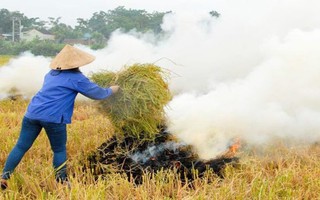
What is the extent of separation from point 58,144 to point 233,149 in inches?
72.6

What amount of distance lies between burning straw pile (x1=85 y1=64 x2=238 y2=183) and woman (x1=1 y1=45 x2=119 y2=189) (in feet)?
1.61

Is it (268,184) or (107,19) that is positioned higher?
(107,19)

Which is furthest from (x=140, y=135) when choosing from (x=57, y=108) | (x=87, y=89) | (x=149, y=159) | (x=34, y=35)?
(x=34, y=35)

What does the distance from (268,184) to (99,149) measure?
2.06 metres

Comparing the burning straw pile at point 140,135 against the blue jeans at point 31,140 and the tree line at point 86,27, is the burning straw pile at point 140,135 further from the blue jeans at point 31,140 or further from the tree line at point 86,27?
the tree line at point 86,27

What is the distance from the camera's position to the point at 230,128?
514cm

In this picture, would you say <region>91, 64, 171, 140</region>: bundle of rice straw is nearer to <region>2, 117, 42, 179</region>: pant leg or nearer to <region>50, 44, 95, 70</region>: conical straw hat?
<region>50, 44, 95, 70</region>: conical straw hat

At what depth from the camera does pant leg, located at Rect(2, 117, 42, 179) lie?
A: 4.30m

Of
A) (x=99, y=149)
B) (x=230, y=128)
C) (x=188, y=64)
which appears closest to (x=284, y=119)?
(x=230, y=128)

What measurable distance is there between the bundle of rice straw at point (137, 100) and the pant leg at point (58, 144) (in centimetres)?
76

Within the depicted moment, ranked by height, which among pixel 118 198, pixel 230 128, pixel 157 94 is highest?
pixel 157 94

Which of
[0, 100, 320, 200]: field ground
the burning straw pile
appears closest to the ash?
the burning straw pile

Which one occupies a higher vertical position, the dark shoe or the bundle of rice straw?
the bundle of rice straw

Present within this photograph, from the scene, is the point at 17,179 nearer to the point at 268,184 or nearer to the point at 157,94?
the point at 157,94
